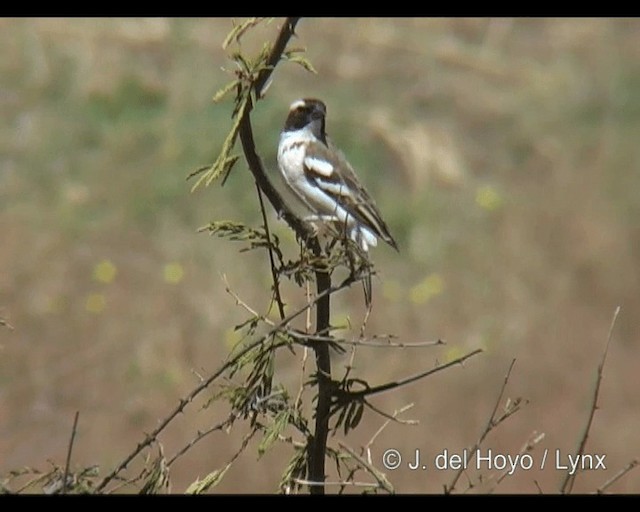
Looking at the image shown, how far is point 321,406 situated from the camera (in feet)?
6.92

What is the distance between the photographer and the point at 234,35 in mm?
1964

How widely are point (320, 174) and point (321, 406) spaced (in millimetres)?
1190

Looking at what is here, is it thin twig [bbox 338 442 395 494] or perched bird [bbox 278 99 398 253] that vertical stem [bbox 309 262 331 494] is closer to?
thin twig [bbox 338 442 395 494]

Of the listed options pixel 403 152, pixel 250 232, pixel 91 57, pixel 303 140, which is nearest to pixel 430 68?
pixel 403 152

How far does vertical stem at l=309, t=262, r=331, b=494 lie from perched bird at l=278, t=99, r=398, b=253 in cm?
90

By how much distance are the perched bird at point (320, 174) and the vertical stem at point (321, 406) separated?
2.96 feet

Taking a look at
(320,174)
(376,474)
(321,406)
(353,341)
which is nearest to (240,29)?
(353,341)

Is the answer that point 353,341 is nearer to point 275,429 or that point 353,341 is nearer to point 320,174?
point 275,429

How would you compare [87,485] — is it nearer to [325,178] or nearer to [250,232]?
[250,232]

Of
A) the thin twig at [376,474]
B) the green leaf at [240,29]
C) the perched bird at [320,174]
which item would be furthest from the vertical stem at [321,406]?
the perched bird at [320,174]

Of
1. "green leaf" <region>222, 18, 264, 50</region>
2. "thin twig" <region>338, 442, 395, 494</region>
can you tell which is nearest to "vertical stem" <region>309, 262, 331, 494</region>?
"thin twig" <region>338, 442, 395, 494</region>

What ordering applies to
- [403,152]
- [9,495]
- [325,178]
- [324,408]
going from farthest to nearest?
[403,152] < [325,178] < [324,408] < [9,495]

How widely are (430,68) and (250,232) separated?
4909 mm

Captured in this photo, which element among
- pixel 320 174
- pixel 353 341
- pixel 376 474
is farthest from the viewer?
pixel 320 174
